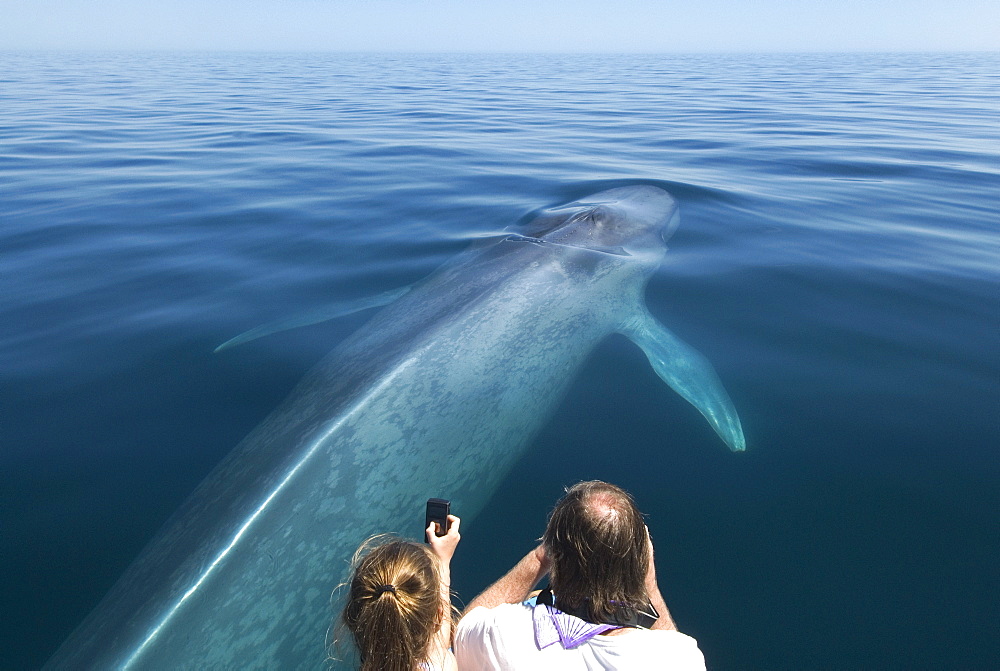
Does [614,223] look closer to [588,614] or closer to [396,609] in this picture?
[588,614]

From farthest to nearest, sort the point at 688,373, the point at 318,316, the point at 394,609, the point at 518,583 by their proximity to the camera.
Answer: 1. the point at 318,316
2. the point at 688,373
3. the point at 518,583
4. the point at 394,609

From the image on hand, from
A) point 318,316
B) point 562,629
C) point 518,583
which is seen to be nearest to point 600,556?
point 562,629

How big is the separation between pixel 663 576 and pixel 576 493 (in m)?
2.02

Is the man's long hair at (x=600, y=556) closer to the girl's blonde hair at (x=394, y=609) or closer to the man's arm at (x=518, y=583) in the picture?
the girl's blonde hair at (x=394, y=609)

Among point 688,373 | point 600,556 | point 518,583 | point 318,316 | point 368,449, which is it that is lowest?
point 318,316

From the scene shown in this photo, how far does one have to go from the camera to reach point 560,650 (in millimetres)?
3428

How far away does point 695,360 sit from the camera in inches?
319

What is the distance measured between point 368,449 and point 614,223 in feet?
25.4

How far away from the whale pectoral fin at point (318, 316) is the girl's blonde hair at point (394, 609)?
6009 mm

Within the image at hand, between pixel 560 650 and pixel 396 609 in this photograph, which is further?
pixel 560 650

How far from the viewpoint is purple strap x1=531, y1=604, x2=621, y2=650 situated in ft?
11.3

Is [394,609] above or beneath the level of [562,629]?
above

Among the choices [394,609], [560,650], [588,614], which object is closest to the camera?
[394,609]

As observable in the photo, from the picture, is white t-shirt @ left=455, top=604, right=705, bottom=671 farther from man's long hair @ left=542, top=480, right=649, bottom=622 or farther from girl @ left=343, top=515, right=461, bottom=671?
girl @ left=343, top=515, right=461, bottom=671
